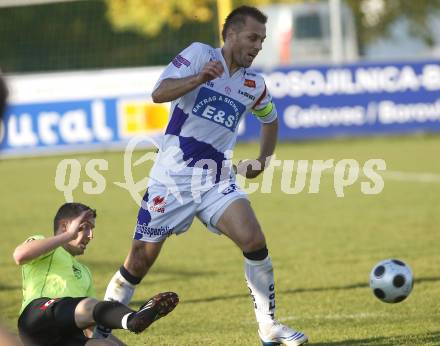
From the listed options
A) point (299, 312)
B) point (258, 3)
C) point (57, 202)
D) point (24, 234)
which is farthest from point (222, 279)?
point (258, 3)

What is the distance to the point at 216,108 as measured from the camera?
6590 millimetres

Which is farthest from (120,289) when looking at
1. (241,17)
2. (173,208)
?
(241,17)

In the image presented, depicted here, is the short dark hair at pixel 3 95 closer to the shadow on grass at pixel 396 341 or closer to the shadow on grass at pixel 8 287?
the shadow on grass at pixel 396 341

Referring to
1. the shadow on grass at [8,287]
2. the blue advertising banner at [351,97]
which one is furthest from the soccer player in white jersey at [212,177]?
the blue advertising banner at [351,97]

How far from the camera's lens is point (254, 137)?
74.4 ft

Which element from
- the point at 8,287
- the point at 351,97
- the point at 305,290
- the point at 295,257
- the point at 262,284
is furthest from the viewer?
the point at 351,97

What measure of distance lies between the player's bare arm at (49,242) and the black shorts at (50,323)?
0.28 meters

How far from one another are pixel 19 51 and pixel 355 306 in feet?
64.1

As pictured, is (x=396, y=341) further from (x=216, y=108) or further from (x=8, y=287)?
(x=8, y=287)

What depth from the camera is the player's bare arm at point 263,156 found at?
7.04m

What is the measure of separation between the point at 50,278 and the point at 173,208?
1098mm

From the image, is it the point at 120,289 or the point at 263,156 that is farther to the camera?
the point at 263,156

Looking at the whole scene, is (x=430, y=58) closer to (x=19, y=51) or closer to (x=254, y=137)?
(x=254, y=137)

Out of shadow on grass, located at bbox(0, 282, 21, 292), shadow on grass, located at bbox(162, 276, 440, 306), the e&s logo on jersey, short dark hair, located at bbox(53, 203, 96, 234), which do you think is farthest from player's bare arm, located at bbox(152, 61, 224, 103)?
shadow on grass, located at bbox(0, 282, 21, 292)
